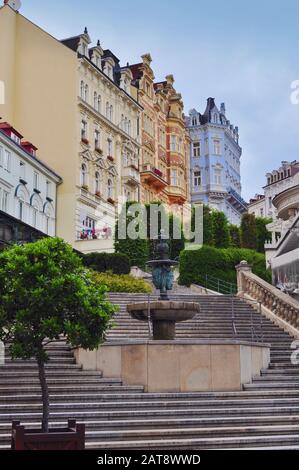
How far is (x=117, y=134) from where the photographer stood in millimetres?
54188

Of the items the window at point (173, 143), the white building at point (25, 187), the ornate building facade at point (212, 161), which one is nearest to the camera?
the white building at point (25, 187)

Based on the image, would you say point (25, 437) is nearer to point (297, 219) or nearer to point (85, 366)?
point (85, 366)

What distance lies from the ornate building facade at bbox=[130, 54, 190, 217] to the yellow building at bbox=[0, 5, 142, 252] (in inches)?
444

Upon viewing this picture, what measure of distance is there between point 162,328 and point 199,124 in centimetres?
7330

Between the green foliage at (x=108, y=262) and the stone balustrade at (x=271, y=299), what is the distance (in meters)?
10.3

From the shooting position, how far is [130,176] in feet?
179

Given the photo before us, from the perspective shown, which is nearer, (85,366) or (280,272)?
(85,366)

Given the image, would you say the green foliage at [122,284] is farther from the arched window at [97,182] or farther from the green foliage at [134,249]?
the arched window at [97,182]

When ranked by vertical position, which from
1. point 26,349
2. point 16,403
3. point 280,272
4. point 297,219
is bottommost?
point 16,403

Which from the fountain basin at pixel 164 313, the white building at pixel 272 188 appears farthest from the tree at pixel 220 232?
the fountain basin at pixel 164 313

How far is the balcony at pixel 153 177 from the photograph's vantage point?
59412 millimetres

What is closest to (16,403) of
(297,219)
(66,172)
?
(297,219)

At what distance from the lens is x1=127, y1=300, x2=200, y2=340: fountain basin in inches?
662

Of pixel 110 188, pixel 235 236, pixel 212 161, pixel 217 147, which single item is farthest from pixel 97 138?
pixel 217 147
